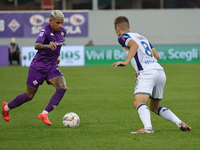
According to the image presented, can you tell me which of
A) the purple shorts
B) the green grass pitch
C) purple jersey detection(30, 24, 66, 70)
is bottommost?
the green grass pitch

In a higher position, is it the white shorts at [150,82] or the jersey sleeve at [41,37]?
the jersey sleeve at [41,37]

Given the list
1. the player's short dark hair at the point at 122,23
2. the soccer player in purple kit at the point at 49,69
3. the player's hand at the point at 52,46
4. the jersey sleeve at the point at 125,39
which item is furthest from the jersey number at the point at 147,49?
the soccer player in purple kit at the point at 49,69

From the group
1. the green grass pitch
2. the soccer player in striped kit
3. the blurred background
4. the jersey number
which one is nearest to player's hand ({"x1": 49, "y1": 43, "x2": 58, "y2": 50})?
the soccer player in striped kit

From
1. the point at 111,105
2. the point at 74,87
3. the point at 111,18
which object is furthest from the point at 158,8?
the point at 111,105

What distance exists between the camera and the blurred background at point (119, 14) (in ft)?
110

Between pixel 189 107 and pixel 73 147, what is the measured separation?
517cm

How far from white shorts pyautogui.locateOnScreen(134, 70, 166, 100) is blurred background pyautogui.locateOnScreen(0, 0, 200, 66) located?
2634 cm

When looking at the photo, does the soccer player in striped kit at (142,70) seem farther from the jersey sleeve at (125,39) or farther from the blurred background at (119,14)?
the blurred background at (119,14)

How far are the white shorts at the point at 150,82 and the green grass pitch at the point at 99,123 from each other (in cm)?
69

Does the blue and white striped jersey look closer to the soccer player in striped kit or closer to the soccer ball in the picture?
the soccer player in striped kit

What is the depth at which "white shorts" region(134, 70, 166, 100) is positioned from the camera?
694cm

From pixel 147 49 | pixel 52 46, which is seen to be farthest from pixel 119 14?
pixel 147 49

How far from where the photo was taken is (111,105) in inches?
445

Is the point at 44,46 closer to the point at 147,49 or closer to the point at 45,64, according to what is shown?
the point at 45,64
